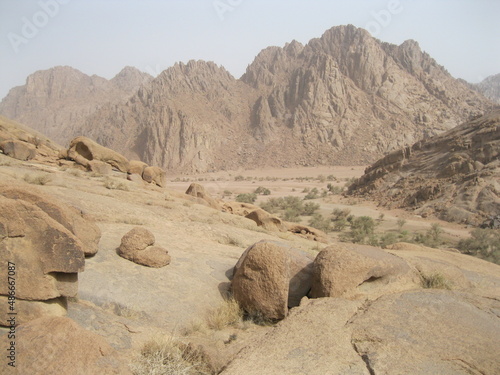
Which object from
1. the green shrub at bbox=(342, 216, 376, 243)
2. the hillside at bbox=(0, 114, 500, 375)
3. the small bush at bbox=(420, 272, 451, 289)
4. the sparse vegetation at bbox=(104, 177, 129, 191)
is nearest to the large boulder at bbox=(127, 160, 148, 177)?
the sparse vegetation at bbox=(104, 177, 129, 191)

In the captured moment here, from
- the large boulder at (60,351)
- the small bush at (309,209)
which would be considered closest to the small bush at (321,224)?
the small bush at (309,209)

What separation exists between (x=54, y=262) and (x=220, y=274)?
9.87ft

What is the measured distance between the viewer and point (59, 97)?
10088 centimetres

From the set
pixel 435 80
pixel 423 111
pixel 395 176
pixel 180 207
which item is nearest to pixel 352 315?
pixel 180 207

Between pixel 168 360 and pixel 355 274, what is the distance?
2.77 metres

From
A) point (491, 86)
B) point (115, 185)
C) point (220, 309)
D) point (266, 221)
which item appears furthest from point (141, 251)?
point (491, 86)

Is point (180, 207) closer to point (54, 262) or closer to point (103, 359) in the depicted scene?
point (54, 262)

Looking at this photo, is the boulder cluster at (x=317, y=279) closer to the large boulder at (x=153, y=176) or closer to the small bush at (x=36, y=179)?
the small bush at (x=36, y=179)

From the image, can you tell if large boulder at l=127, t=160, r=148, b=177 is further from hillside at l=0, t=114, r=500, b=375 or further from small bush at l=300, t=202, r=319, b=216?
small bush at l=300, t=202, r=319, b=216

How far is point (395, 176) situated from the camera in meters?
26.8

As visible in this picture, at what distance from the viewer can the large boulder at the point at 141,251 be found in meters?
5.18

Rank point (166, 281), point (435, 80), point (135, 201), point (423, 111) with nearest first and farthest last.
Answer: point (166, 281)
point (135, 201)
point (423, 111)
point (435, 80)

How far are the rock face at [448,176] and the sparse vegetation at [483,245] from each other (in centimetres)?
271

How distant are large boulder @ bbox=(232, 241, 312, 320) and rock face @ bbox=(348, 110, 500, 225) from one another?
17.3 m
